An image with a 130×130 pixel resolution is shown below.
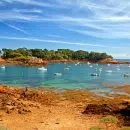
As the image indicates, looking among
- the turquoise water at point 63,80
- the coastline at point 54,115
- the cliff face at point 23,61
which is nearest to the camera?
the coastline at point 54,115

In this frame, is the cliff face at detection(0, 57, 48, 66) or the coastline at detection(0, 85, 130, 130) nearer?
the coastline at detection(0, 85, 130, 130)

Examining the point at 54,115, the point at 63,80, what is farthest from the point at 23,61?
the point at 54,115

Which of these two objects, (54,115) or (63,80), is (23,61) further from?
(54,115)

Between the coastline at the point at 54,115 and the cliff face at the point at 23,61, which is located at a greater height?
the cliff face at the point at 23,61

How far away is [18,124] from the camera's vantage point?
28.1 meters

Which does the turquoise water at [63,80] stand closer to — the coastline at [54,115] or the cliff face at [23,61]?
the coastline at [54,115]

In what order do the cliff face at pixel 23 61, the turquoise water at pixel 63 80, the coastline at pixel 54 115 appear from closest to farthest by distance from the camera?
1. the coastline at pixel 54 115
2. the turquoise water at pixel 63 80
3. the cliff face at pixel 23 61

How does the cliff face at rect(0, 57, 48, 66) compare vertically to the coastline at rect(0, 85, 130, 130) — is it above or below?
above

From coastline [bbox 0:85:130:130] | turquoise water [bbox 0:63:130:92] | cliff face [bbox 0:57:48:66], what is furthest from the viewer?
cliff face [bbox 0:57:48:66]

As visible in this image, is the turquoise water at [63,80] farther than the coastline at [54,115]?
Yes

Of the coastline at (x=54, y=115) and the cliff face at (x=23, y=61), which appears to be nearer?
the coastline at (x=54, y=115)

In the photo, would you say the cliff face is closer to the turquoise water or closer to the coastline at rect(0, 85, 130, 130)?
the turquoise water

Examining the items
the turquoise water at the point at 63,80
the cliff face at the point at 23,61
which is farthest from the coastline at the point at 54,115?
the cliff face at the point at 23,61

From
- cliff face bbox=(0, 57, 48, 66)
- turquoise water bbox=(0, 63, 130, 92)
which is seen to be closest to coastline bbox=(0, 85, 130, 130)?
turquoise water bbox=(0, 63, 130, 92)
